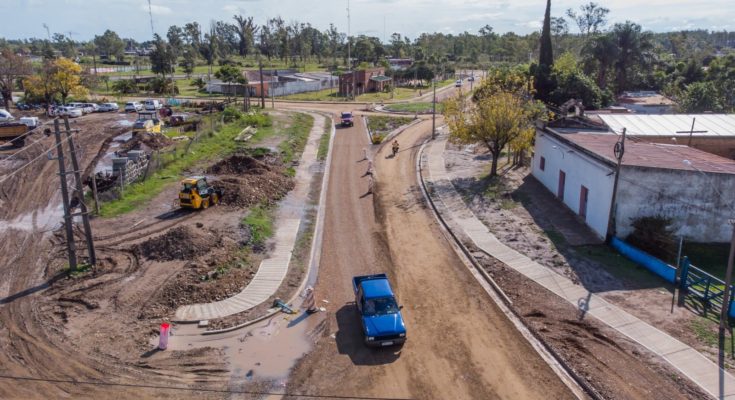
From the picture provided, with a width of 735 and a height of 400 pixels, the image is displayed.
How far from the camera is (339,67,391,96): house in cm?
8694

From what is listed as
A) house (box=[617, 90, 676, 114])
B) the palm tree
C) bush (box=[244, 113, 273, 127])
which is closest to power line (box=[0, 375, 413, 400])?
bush (box=[244, 113, 273, 127])

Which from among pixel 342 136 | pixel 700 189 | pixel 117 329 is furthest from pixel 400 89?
pixel 117 329

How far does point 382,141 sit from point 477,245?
26.6 meters

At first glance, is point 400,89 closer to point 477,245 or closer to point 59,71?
point 59,71

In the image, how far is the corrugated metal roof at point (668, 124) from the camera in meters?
38.1

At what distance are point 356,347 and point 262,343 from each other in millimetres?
3223

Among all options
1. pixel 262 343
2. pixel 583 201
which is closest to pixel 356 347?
pixel 262 343

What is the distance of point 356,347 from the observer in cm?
1795

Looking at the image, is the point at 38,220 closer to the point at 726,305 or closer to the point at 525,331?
the point at 525,331

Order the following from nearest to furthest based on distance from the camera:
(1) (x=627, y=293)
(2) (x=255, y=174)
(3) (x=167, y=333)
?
(3) (x=167, y=333) → (1) (x=627, y=293) → (2) (x=255, y=174)

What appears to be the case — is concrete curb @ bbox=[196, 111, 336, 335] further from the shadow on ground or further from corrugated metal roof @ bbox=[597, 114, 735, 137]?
corrugated metal roof @ bbox=[597, 114, 735, 137]

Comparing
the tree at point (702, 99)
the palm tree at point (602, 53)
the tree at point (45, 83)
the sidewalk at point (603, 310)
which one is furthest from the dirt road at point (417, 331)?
the tree at point (45, 83)

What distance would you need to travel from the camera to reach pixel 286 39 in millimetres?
145250

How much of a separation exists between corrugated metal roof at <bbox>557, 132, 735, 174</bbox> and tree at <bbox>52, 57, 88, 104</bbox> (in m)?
63.2
